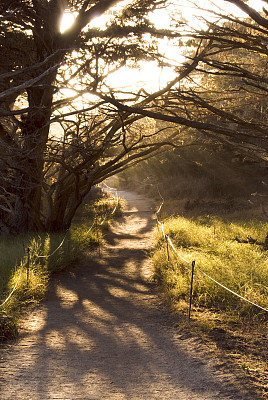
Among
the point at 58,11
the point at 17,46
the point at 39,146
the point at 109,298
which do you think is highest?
the point at 58,11

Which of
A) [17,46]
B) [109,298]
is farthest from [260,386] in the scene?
[17,46]

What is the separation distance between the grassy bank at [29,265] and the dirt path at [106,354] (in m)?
0.29

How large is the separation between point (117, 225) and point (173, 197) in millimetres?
9701

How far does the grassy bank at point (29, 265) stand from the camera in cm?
708

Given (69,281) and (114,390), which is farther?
(69,281)

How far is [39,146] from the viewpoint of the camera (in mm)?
12570

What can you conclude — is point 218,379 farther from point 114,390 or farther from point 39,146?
point 39,146

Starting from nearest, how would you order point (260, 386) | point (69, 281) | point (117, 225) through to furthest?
1. point (260, 386)
2. point (69, 281)
3. point (117, 225)

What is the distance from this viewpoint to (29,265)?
9164mm

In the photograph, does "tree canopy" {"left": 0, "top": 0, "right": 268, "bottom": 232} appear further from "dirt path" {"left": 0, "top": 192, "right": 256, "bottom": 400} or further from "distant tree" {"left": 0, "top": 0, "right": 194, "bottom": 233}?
"dirt path" {"left": 0, "top": 192, "right": 256, "bottom": 400}

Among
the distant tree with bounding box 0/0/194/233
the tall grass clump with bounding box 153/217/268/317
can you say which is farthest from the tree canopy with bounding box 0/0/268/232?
the tall grass clump with bounding box 153/217/268/317

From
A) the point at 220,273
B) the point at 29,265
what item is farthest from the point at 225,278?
Answer: the point at 29,265

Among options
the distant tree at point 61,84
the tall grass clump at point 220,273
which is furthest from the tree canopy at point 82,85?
the tall grass clump at point 220,273

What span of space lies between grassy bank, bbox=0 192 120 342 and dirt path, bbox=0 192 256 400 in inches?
11.4
